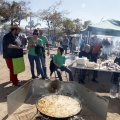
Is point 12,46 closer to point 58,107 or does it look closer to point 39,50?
point 39,50

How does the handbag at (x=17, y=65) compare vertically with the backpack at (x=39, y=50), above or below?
below

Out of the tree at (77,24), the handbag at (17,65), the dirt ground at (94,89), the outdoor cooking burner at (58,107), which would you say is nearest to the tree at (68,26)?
the tree at (77,24)

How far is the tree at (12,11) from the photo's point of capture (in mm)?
21297

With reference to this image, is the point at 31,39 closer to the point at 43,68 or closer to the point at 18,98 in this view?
the point at 43,68

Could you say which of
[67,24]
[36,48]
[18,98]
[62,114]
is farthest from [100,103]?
[67,24]

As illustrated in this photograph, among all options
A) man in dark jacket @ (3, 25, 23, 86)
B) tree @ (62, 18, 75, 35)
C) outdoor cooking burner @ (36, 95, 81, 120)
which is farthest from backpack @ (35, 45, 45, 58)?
tree @ (62, 18, 75, 35)

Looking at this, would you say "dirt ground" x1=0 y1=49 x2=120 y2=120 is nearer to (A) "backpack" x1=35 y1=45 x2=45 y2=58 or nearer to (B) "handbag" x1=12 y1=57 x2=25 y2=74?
(B) "handbag" x1=12 y1=57 x2=25 y2=74

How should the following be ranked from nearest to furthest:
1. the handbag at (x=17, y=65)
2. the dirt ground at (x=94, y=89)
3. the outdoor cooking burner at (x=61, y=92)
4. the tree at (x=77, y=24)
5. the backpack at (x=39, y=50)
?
1. the outdoor cooking burner at (x=61, y=92)
2. the dirt ground at (x=94, y=89)
3. the handbag at (x=17, y=65)
4. the backpack at (x=39, y=50)
5. the tree at (x=77, y=24)

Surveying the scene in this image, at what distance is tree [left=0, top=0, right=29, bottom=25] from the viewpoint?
2130 cm

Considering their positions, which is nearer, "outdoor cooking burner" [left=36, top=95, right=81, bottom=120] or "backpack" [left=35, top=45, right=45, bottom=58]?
"outdoor cooking burner" [left=36, top=95, right=81, bottom=120]

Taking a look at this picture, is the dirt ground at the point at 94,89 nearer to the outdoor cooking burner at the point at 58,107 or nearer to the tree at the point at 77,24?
the outdoor cooking burner at the point at 58,107

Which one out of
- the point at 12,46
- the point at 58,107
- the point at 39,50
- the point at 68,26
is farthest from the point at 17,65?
the point at 68,26

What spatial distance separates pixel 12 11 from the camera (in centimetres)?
2178

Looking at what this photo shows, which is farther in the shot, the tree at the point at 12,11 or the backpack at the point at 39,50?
the tree at the point at 12,11
